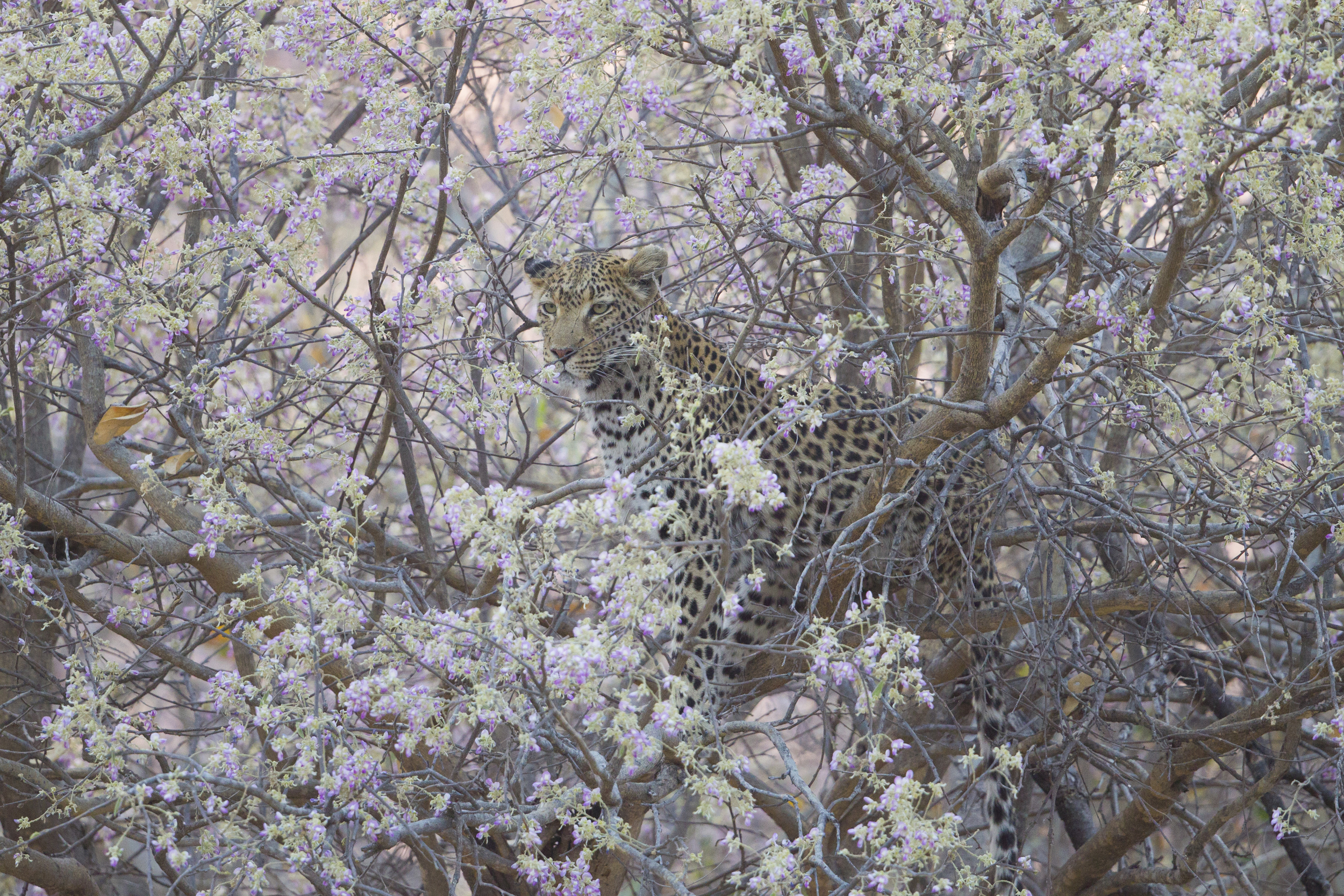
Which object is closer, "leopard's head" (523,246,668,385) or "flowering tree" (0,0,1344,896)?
"flowering tree" (0,0,1344,896)

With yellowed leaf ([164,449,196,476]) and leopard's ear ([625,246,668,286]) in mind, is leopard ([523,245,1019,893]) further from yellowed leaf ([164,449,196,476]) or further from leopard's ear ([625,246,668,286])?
yellowed leaf ([164,449,196,476])

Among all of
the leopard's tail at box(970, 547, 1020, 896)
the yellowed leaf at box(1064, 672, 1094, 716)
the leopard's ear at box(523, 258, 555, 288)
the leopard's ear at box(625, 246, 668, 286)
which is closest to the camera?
the leopard's tail at box(970, 547, 1020, 896)

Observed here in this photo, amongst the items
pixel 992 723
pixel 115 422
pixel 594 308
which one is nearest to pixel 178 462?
pixel 115 422

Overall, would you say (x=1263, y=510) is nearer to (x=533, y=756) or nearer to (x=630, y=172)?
(x=630, y=172)

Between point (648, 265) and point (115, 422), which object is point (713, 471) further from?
point (115, 422)

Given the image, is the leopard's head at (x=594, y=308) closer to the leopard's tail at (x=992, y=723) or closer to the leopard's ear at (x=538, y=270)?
the leopard's ear at (x=538, y=270)

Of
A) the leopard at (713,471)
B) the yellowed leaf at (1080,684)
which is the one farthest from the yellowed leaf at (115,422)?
the yellowed leaf at (1080,684)

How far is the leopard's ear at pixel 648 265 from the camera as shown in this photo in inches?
257

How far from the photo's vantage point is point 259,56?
5.97m

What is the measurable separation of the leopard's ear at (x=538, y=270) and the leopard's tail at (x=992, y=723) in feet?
9.02

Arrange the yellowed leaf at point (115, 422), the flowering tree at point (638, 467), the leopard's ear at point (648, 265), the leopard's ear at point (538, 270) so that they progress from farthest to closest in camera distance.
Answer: the leopard's ear at point (538, 270)
the leopard's ear at point (648, 265)
the yellowed leaf at point (115, 422)
the flowering tree at point (638, 467)

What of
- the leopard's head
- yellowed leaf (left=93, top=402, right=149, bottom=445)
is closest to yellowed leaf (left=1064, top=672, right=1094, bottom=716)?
the leopard's head

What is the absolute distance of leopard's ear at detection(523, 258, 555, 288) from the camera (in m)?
7.10

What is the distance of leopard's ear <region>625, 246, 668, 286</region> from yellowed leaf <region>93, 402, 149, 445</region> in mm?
2469
